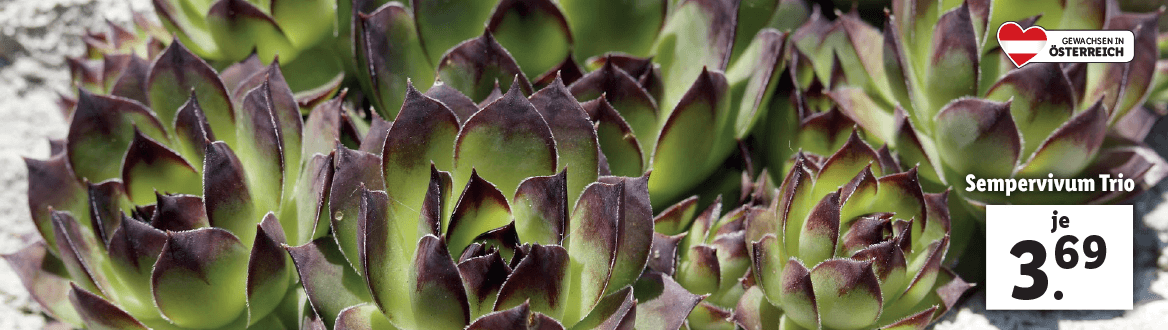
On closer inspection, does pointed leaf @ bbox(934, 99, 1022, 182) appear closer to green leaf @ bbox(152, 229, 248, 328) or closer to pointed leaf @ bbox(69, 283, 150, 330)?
green leaf @ bbox(152, 229, 248, 328)

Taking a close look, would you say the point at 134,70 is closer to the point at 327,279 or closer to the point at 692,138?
the point at 327,279

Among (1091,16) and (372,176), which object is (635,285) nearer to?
(372,176)

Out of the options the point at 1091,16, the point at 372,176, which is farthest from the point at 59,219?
the point at 1091,16

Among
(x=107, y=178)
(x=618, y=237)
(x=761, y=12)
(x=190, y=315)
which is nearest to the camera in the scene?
(x=618, y=237)

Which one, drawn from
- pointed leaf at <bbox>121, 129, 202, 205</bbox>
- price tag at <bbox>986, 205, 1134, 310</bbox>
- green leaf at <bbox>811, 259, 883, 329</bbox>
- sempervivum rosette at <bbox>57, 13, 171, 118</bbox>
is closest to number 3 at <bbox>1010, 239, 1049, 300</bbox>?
price tag at <bbox>986, 205, 1134, 310</bbox>

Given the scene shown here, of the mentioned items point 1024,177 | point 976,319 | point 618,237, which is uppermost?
point 618,237

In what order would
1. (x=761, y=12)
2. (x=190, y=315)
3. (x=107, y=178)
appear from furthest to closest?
(x=761, y=12)
(x=107, y=178)
(x=190, y=315)
